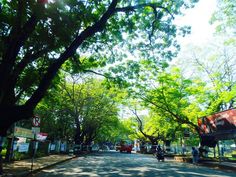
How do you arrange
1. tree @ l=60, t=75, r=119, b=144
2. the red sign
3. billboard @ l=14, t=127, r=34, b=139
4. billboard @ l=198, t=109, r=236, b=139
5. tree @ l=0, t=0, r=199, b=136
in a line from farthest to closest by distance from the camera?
tree @ l=60, t=75, r=119, b=144
the red sign
billboard @ l=198, t=109, r=236, b=139
billboard @ l=14, t=127, r=34, b=139
tree @ l=0, t=0, r=199, b=136

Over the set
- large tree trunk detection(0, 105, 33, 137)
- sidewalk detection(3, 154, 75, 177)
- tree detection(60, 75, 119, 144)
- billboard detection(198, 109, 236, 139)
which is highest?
tree detection(60, 75, 119, 144)

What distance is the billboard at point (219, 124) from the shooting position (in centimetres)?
2264

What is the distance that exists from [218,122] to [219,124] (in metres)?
0.29

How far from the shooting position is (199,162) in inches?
977

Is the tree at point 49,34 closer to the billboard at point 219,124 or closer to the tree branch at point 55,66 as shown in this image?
the tree branch at point 55,66

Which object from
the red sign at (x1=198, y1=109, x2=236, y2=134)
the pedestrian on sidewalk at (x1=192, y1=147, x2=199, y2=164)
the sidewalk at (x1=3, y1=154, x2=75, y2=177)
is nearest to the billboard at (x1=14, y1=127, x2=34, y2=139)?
the sidewalk at (x1=3, y1=154, x2=75, y2=177)

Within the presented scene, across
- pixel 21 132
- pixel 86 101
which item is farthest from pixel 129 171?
pixel 86 101

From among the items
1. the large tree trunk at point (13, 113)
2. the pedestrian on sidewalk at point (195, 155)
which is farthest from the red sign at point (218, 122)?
the large tree trunk at point (13, 113)

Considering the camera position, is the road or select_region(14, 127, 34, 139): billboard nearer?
the road

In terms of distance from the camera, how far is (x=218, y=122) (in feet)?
82.2

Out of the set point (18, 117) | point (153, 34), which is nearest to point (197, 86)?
point (153, 34)

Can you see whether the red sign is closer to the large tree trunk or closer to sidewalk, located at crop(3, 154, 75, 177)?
sidewalk, located at crop(3, 154, 75, 177)

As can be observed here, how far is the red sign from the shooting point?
75.2 ft

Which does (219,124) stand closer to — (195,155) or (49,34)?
(195,155)
